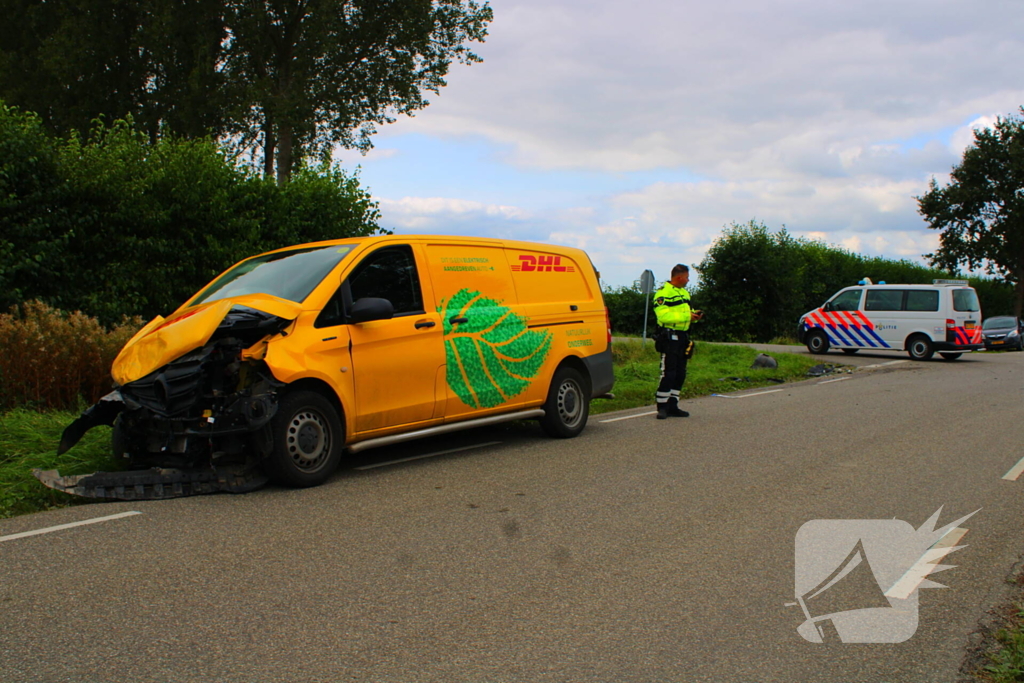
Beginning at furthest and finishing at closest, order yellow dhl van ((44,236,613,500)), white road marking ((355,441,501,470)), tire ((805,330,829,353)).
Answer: tire ((805,330,829,353))
white road marking ((355,441,501,470))
yellow dhl van ((44,236,613,500))

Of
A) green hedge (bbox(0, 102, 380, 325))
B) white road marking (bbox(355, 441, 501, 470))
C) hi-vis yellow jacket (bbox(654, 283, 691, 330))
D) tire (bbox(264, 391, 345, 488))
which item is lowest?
white road marking (bbox(355, 441, 501, 470))

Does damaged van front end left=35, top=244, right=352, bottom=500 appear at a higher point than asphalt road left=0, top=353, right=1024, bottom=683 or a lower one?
higher

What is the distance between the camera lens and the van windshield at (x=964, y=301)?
22938 mm

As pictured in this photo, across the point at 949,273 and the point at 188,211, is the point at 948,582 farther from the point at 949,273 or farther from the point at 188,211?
the point at 949,273

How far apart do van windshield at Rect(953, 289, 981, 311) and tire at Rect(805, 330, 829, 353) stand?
347 cm

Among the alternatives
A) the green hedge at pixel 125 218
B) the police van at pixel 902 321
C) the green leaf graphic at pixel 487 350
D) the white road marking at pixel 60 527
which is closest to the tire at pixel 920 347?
the police van at pixel 902 321

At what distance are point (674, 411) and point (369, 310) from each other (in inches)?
211

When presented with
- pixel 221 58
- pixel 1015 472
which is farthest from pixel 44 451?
pixel 221 58

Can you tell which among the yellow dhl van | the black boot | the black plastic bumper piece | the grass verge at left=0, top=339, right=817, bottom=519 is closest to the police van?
the grass verge at left=0, top=339, right=817, bottom=519

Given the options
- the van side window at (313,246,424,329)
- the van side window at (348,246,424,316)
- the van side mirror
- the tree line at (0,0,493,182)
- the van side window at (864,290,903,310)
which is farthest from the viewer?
the tree line at (0,0,493,182)

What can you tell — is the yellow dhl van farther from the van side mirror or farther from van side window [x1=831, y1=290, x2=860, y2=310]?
van side window [x1=831, y1=290, x2=860, y2=310]

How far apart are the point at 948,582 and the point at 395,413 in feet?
14.3

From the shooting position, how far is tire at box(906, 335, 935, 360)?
22938 millimetres

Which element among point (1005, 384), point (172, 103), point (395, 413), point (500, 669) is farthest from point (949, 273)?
point (500, 669)
